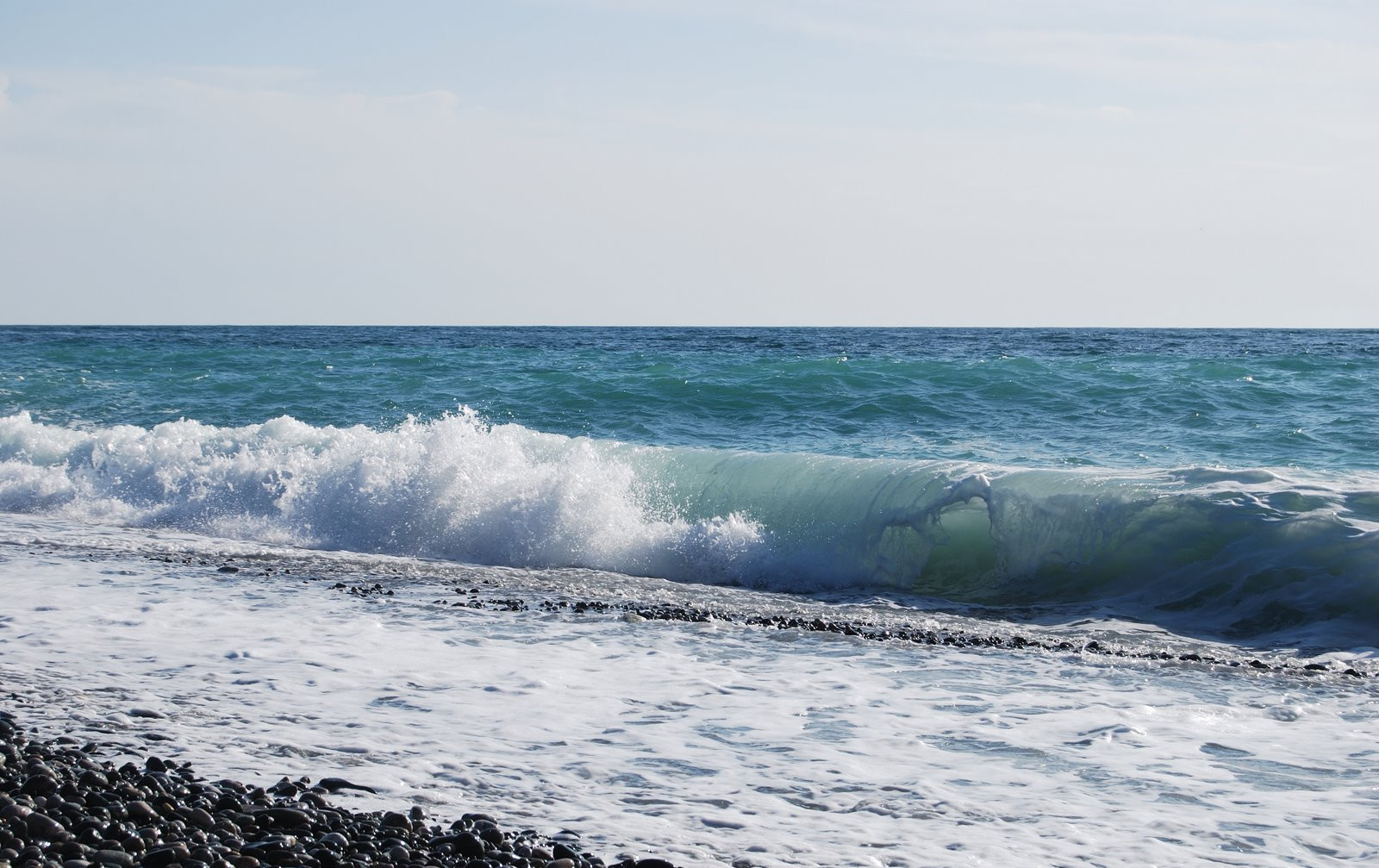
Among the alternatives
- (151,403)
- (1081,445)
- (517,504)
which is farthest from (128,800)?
(151,403)

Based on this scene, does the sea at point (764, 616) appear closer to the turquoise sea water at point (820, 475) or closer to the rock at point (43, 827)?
the turquoise sea water at point (820, 475)

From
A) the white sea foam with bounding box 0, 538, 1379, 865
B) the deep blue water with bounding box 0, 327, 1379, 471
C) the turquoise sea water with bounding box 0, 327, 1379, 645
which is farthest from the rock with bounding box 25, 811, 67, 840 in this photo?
the deep blue water with bounding box 0, 327, 1379, 471

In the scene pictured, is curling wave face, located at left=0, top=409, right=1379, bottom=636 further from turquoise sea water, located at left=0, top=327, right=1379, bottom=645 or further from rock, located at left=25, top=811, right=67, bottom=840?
rock, located at left=25, top=811, right=67, bottom=840

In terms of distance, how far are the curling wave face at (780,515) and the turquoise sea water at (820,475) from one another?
0.09 ft

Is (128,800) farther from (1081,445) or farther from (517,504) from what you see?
(1081,445)

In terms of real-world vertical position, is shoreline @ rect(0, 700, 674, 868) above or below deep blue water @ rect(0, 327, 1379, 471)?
below

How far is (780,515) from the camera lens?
11.1 m

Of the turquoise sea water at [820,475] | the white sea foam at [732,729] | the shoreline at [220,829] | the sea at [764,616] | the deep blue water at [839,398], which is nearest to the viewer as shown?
the shoreline at [220,829]

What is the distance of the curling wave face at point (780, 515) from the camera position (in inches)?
340

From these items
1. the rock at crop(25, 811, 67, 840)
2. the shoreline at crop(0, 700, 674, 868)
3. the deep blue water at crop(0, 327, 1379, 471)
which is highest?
the deep blue water at crop(0, 327, 1379, 471)

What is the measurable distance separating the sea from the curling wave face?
0.04m

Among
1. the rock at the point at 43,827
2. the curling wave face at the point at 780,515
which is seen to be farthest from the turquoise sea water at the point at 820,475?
the rock at the point at 43,827

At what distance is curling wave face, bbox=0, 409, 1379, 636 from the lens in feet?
28.3

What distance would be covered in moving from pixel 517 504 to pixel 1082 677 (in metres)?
6.31
